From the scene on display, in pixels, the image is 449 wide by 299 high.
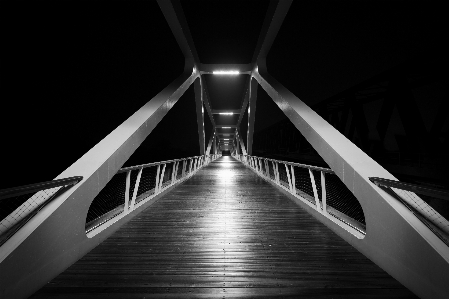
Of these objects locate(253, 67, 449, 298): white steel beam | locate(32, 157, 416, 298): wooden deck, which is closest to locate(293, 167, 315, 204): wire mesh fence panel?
locate(32, 157, 416, 298): wooden deck

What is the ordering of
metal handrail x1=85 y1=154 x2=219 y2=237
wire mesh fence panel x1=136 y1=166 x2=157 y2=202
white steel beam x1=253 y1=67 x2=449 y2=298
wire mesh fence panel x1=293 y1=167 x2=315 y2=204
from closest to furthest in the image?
white steel beam x1=253 y1=67 x2=449 y2=298 → metal handrail x1=85 y1=154 x2=219 y2=237 → wire mesh fence panel x1=293 y1=167 x2=315 y2=204 → wire mesh fence panel x1=136 y1=166 x2=157 y2=202

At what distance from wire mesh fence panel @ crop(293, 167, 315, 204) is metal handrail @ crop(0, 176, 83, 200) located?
3.90m

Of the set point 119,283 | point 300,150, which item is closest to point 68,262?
point 119,283

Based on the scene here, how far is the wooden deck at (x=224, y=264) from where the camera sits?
7.77 ft

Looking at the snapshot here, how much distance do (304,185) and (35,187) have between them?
4.78 metres

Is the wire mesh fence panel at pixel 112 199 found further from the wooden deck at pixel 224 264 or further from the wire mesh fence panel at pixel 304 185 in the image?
the wire mesh fence panel at pixel 304 185

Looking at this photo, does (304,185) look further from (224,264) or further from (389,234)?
(224,264)

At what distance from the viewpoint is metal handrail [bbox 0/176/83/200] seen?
2.10 metres

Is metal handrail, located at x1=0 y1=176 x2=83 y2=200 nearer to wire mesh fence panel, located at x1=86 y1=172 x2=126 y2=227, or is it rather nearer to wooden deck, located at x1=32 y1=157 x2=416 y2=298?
wooden deck, located at x1=32 y1=157 x2=416 y2=298

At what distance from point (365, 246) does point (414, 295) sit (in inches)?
30.9

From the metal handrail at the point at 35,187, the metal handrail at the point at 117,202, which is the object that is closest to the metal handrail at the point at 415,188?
the metal handrail at the point at 35,187

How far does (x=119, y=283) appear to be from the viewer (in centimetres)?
248

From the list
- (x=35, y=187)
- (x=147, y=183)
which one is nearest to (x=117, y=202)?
(x=147, y=183)

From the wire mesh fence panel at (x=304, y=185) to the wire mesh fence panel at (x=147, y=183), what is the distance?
3075 millimetres
